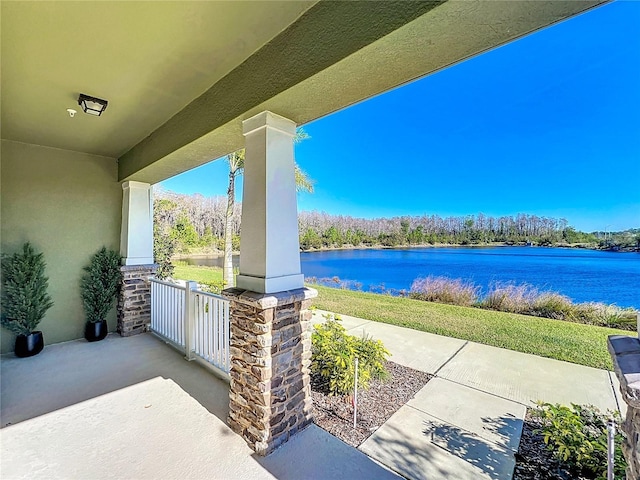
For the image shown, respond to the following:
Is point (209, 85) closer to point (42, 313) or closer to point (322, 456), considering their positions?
point (322, 456)

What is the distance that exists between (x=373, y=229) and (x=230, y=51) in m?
11.6

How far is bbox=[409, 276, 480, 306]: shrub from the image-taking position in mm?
7867

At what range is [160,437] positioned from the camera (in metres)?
2.15

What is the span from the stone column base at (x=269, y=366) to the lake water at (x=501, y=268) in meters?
3.15

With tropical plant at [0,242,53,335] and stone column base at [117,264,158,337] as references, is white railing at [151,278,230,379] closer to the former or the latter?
stone column base at [117,264,158,337]

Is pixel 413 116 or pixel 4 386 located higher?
pixel 413 116

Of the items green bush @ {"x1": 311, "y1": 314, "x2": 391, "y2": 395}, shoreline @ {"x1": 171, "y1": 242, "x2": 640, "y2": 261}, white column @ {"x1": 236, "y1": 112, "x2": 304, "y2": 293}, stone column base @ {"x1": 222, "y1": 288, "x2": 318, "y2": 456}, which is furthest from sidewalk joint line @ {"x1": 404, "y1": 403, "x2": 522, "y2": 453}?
shoreline @ {"x1": 171, "y1": 242, "x2": 640, "y2": 261}

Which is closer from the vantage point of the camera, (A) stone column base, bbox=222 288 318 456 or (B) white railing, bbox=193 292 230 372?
(A) stone column base, bbox=222 288 318 456

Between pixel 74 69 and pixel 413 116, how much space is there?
11.1m

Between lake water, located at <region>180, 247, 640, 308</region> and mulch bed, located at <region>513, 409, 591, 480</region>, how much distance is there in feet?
12.7

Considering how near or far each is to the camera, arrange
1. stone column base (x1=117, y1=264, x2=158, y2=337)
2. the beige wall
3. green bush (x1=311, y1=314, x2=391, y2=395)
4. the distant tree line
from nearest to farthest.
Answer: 1. green bush (x1=311, y1=314, x2=391, y2=395)
2. the beige wall
3. stone column base (x1=117, y1=264, x2=158, y2=337)
4. the distant tree line

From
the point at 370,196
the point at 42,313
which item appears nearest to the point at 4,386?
the point at 42,313

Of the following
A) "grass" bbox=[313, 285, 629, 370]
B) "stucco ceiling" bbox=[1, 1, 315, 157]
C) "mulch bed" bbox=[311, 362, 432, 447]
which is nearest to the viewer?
"stucco ceiling" bbox=[1, 1, 315, 157]

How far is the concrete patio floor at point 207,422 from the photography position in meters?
Answer: 1.88
